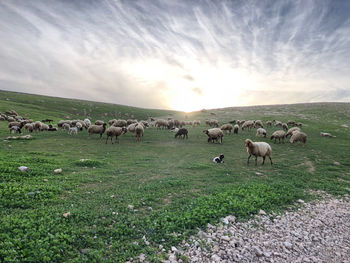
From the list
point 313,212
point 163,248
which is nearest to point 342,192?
point 313,212

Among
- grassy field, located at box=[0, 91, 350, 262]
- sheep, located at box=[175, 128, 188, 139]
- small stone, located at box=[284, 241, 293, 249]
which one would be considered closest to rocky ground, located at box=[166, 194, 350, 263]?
small stone, located at box=[284, 241, 293, 249]

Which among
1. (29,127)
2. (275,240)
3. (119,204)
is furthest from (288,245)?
(29,127)

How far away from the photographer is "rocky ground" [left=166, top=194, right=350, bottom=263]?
194 inches

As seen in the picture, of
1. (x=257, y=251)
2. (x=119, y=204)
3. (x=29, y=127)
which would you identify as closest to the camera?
(x=257, y=251)

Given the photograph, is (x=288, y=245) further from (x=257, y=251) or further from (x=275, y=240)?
(x=257, y=251)

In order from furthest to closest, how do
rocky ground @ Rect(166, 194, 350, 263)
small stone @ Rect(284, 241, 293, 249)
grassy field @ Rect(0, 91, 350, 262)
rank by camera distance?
small stone @ Rect(284, 241, 293, 249) → rocky ground @ Rect(166, 194, 350, 263) → grassy field @ Rect(0, 91, 350, 262)

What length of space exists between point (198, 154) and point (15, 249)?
17.1 m

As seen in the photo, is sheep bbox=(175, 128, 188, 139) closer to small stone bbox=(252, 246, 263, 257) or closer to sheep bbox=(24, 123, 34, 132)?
sheep bbox=(24, 123, 34, 132)

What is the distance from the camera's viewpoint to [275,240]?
5.74m

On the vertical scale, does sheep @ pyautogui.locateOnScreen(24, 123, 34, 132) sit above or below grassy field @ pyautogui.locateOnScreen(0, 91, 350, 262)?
above

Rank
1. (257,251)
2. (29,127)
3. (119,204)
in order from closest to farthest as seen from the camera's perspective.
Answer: (257,251), (119,204), (29,127)

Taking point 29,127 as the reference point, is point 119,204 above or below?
below

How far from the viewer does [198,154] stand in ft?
65.3

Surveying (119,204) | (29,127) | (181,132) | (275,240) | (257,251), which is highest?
(181,132)
